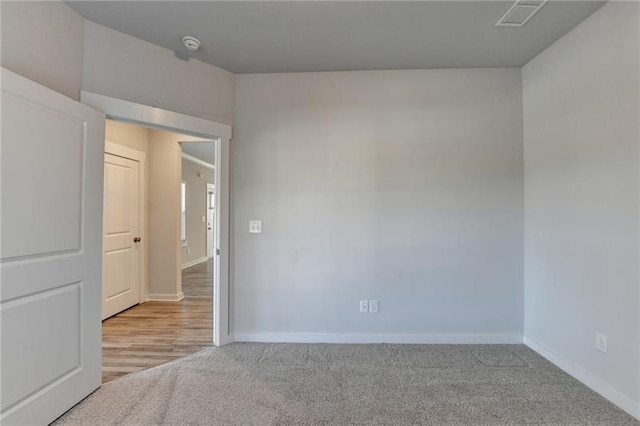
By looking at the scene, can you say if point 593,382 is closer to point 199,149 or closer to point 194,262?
point 199,149

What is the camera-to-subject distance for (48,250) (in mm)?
1769

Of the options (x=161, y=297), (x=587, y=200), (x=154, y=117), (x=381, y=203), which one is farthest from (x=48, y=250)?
(x=587, y=200)

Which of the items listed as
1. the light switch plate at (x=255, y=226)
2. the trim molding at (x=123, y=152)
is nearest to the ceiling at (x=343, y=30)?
the light switch plate at (x=255, y=226)

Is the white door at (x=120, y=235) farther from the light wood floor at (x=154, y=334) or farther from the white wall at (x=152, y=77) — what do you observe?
the white wall at (x=152, y=77)

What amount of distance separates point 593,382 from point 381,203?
2.00 metres

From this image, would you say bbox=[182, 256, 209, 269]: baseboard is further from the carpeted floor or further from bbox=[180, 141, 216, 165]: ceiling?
the carpeted floor

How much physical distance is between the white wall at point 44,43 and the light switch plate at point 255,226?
5.33 feet

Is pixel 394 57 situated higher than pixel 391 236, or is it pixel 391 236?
pixel 394 57

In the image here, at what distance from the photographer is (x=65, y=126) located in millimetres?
1865

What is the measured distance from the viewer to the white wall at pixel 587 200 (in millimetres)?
1911

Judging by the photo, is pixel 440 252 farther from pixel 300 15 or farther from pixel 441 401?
pixel 300 15

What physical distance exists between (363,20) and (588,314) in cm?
265

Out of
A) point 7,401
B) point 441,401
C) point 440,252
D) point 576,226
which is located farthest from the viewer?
point 440,252

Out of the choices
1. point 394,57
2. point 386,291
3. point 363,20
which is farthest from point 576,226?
point 363,20
